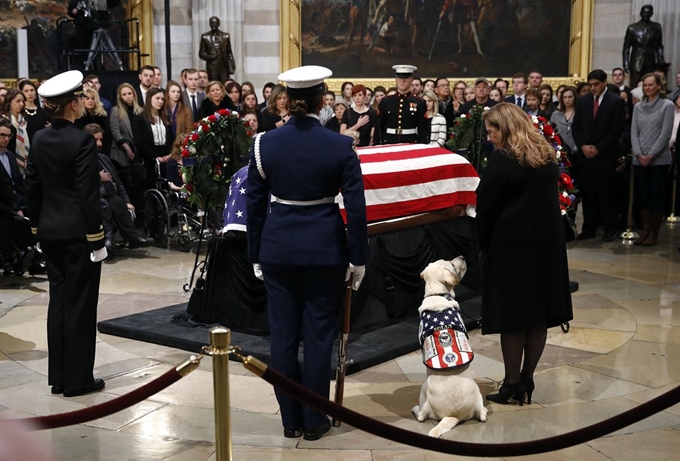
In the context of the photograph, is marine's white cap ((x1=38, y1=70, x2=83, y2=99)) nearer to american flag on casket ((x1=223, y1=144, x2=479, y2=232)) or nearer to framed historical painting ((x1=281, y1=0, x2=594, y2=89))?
american flag on casket ((x1=223, y1=144, x2=479, y2=232))

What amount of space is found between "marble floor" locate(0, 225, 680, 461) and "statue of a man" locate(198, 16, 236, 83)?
27.9 feet

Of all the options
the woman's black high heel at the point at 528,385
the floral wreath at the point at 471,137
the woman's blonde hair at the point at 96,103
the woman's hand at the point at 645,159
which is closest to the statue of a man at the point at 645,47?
the woman's hand at the point at 645,159

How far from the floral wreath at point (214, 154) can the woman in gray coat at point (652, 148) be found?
5215mm

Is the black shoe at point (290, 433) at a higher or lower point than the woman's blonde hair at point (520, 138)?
lower

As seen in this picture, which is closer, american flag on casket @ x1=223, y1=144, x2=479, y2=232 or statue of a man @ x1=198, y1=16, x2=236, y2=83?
american flag on casket @ x1=223, y1=144, x2=479, y2=232

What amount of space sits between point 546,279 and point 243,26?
13.2 meters

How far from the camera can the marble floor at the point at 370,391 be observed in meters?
5.10

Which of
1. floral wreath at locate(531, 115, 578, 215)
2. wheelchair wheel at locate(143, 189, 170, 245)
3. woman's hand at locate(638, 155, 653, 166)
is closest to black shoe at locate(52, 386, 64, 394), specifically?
floral wreath at locate(531, 115, 578, 215)

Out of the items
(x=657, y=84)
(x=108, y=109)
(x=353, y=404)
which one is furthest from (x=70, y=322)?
(x=657, y=84)

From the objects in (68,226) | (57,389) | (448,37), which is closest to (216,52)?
(448,37)

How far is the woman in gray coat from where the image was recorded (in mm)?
11203

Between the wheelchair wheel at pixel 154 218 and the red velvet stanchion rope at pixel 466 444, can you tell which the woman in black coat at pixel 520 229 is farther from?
the wheelchair wheel at pixel 154 218

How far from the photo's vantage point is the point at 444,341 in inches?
210

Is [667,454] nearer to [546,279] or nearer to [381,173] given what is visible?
[546,279]
